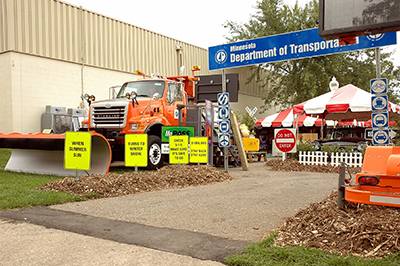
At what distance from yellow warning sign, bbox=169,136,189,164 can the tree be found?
22.6 m

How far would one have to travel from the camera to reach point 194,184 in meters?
9.95

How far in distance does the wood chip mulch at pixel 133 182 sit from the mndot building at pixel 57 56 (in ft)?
37.6

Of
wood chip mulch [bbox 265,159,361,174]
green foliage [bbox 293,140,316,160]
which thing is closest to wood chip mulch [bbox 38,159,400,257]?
wood chip mulch [bbox 265,159,361,174]

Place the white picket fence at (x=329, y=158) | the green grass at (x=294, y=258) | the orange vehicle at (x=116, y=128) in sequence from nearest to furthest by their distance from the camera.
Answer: the green grass at (x=294, y=258), the orange vehicle at (x=116, y=128), the white picket fence at (x=329, y=158)

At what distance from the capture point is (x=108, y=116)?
40.6ft

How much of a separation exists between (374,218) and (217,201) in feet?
11.5

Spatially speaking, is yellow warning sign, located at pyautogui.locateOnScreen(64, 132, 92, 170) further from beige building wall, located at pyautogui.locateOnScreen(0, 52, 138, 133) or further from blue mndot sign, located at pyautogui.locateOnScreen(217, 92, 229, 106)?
beige building wall, located at pyautogui.locateOnScreen(0, 52, 138, 133)

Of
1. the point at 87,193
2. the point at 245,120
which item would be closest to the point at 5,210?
the point at 87,193

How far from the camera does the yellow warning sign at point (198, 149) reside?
11969 mm

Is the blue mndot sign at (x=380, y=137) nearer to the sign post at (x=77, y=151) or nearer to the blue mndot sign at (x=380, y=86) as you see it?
the blue mndot sign at (x=380, y=86)

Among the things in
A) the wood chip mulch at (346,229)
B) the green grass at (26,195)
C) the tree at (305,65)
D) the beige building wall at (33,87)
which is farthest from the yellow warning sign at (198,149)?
the tree at (305,65)

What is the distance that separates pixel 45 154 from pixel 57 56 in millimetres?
10717

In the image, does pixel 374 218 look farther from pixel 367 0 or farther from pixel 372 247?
pixel 367 0

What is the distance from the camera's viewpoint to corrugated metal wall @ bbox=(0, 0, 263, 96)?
18562 mm
